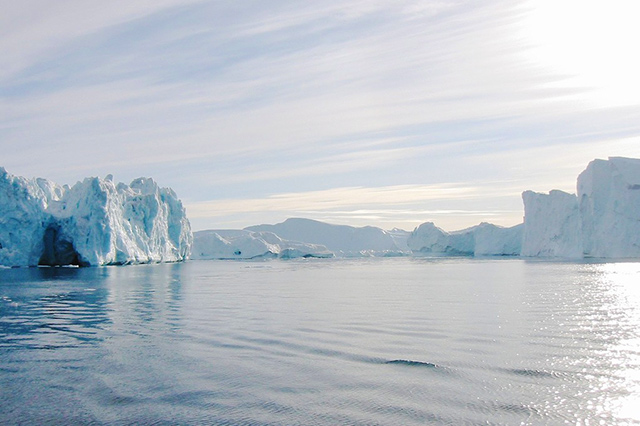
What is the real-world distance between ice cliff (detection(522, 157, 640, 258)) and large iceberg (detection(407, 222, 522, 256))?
15.1m

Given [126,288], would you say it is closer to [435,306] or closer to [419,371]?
[435,306]

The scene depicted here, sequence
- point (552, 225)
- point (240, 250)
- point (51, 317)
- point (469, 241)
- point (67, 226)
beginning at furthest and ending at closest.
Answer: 1. point (240, 250)
2. point (469, 241)
3. point (552, 225)
4. point (67, 226)
5. point (51, 317)

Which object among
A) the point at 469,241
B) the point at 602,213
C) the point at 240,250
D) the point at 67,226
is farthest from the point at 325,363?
the point at 240,250

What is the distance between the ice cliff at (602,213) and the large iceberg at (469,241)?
15086 millimetres

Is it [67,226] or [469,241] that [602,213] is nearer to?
[469,241]

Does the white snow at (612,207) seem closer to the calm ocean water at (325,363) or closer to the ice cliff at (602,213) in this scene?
the ice cliff at (602,213)

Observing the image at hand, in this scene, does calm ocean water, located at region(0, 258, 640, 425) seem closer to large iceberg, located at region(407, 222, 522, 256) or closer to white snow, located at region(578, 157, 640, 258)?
white snow, located at region(578, 157, 640, 258)

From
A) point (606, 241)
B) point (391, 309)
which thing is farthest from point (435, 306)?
point (606, 241)

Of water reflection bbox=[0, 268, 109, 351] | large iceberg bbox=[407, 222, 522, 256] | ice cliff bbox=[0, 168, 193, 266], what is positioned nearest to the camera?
water reflection bbox=[0, 268, 109, 351]

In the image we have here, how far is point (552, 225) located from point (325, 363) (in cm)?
4725

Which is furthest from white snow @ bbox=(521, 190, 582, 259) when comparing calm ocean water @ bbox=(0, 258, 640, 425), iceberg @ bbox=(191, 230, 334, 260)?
calm ocean water @ bbox=(0, 258, 640, 425)

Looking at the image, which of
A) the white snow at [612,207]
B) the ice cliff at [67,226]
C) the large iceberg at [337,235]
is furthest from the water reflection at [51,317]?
the large iceberg at [337,235]

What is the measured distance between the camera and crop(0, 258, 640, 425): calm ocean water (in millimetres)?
5453

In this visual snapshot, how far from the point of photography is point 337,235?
372 ft
